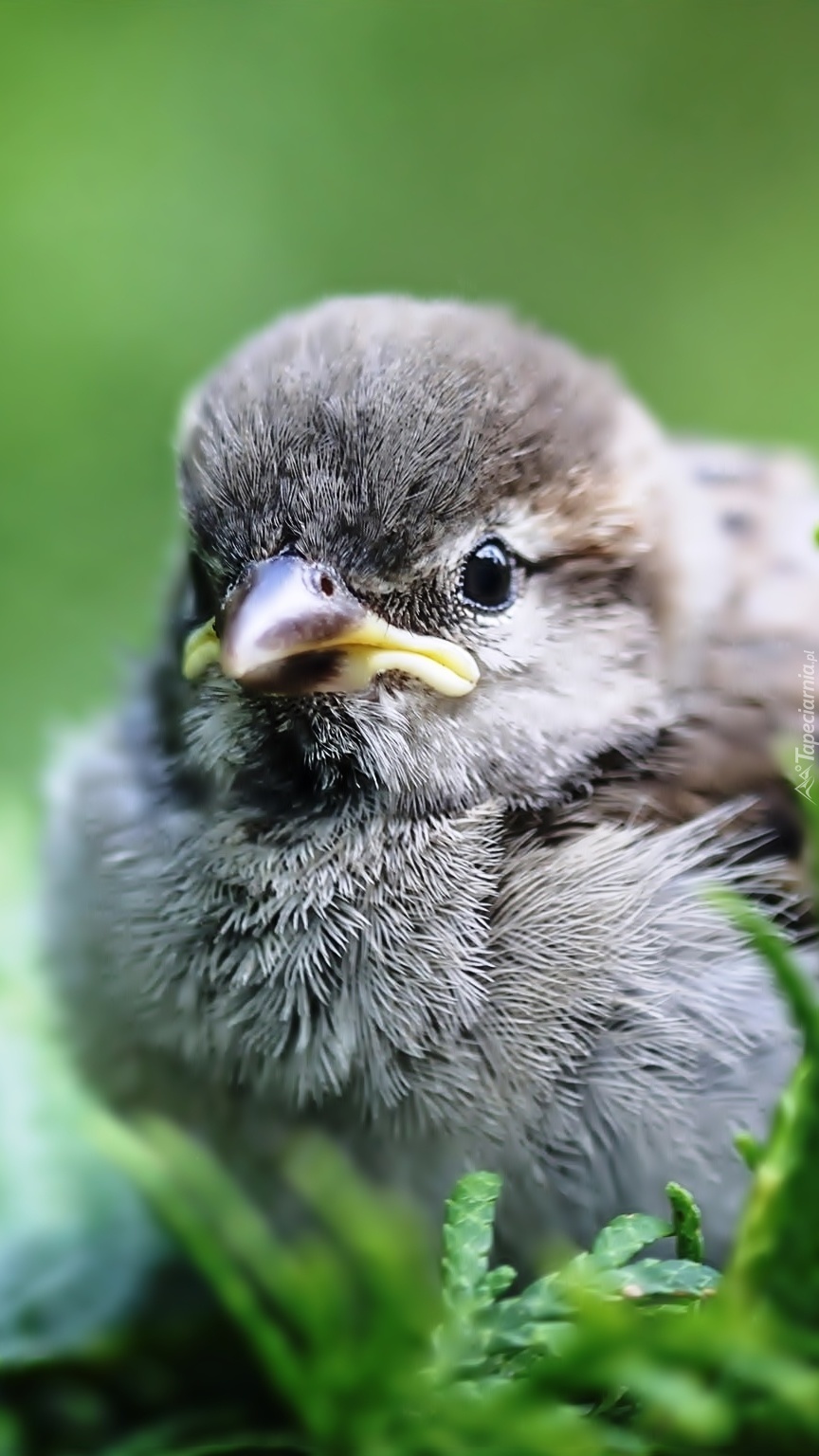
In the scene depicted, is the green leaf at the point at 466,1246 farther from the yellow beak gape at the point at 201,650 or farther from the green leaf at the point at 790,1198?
the yellow beak gape at the point at 201,650

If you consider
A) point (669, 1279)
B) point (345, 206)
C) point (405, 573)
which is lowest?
point (669, 1279)

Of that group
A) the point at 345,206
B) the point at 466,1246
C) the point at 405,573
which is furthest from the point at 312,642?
the point at 345,206

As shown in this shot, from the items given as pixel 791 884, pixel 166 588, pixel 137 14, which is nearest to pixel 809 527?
pixel 791 884

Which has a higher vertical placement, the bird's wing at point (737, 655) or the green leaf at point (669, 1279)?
the bird's wing at point (737, 655)

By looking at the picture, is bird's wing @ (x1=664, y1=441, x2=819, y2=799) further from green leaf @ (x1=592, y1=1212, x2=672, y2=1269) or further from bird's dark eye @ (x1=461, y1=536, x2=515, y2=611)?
green leaf @ (x1=592, y1=1212, x2=672, y2=1269)

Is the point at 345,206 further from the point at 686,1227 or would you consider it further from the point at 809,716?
the point at 686,1227

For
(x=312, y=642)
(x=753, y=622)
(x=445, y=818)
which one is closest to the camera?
(x=312, y=642)

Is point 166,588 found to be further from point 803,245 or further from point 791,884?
point 803,245

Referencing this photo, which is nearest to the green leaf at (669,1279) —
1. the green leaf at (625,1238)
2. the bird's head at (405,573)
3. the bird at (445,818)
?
the green leaf at (625,1238)
